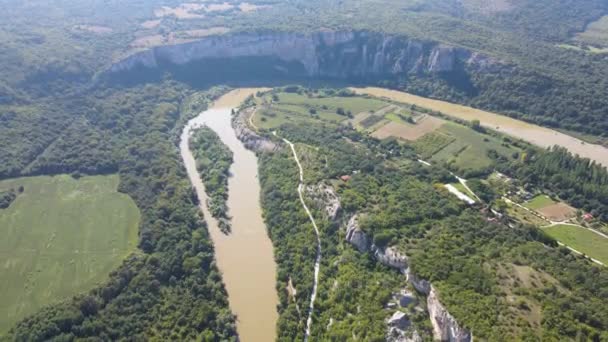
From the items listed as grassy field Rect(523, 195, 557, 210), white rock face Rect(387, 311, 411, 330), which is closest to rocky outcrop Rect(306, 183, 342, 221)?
white rock face Rect(387, 311, 411, 330)

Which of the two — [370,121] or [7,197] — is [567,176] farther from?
[7,197]

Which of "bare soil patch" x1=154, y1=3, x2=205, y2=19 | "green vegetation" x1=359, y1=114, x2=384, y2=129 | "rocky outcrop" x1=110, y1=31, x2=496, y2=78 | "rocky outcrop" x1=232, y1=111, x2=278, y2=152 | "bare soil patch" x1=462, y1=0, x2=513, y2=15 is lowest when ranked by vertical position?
"rocky outcrop" x1=232, y1=111, x2=278, y2=152

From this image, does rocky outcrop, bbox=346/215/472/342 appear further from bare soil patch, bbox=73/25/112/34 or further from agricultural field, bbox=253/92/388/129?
bare soil patch, bbox=73/25/112/34

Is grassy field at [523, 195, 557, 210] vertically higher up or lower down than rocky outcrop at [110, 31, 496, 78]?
lower down

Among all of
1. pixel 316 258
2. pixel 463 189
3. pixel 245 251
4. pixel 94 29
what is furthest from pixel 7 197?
pixel 94 29

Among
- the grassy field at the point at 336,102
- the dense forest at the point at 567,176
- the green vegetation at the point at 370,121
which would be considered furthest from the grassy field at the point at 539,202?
the grassy field at the point at 336,102

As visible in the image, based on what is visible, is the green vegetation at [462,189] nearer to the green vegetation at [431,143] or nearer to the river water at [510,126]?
the green vegetation at [431,143]

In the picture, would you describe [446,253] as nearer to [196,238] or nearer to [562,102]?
[196,238]
